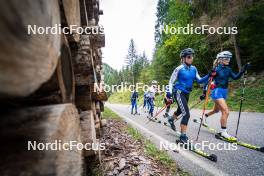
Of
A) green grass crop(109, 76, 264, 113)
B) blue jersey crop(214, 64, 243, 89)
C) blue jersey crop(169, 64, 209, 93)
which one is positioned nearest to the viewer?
blue jersey crop(169, 64, 209, 93)

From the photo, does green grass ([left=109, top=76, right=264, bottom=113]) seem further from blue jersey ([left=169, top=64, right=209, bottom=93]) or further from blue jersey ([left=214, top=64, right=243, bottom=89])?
Result: blue jersey ([left=169, top=64, right=209, bottom=93])

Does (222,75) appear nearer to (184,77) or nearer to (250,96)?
(184,77)

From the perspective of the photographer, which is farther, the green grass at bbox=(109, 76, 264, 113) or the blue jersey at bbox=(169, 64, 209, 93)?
the green grass at bbox=(109, 76, 264, 113)

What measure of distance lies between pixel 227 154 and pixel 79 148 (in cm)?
328

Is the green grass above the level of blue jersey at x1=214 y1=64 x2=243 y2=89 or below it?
below

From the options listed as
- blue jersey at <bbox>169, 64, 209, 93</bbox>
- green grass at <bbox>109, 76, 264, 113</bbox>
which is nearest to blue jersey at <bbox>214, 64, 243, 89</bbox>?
blue jersey at <bbox>169, 64, 209, 93</bbox>

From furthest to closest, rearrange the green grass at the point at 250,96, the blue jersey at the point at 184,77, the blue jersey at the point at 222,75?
the green grass at the point at 250,96 < the blue jersey at the point at 222,75 < the blue jersey at the point at 184,77

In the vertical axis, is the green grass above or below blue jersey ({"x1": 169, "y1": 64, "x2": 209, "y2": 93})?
below

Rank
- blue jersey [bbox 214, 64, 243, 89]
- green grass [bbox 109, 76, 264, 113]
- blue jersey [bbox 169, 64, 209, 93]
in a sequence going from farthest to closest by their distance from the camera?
green grass [bbox 109, 76, 264, 113], blue jersey [bbox 214, 64, 243, 89], blue jersey [bbox 169, 64, 209, 93]

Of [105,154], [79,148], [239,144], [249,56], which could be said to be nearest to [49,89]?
[79,148]

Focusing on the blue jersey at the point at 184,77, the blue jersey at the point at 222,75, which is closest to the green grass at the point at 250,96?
the blue jersey at the point at 222,75

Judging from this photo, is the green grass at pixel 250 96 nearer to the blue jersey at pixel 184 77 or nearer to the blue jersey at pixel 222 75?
the blue jersey at pixel 222 75

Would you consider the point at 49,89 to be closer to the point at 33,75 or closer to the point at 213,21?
the point at 33,75

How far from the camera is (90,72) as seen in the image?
1.83 metres
